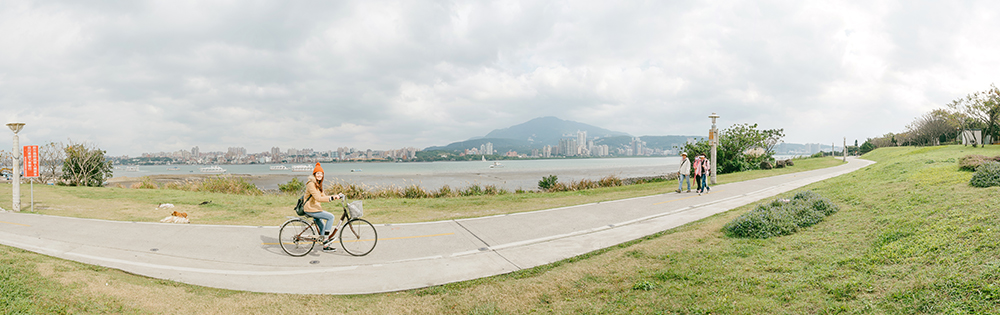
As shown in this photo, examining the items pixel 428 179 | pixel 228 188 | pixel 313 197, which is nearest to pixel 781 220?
pixel 313 197

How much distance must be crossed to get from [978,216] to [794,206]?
262 centimetres

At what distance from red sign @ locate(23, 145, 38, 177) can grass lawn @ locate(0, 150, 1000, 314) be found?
10.1m

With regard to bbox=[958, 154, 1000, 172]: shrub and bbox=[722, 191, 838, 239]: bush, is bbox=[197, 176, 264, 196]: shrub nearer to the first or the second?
bbox=[722, 191, 838, 239]: bush

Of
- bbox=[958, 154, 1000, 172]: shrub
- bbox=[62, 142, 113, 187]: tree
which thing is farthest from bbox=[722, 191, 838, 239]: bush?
bbox=[62, 142, 113, 187]: tree

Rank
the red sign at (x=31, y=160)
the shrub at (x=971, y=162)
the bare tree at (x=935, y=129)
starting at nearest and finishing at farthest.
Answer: the shrub at (x=971, y=162) < the red sign at (x=31, y=160) < the bare tree at (x=935, y=129)

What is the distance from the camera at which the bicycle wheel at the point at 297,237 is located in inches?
276

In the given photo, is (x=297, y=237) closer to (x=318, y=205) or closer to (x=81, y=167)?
(x=318, y=205)

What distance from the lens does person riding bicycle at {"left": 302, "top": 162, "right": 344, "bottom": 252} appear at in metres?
6.76

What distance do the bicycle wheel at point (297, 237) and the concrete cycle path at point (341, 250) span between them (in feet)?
0.59

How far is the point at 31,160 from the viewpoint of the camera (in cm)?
1233

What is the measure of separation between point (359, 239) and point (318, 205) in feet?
3.18

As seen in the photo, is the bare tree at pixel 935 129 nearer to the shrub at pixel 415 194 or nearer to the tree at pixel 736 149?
the tree at pixel 736 149

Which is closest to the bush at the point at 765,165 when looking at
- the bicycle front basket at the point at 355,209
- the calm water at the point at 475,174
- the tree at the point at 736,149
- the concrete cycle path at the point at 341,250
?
the tree at the point at 736,149

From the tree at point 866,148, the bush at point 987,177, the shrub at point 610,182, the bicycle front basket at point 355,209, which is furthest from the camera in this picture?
the tree at point 866,148
